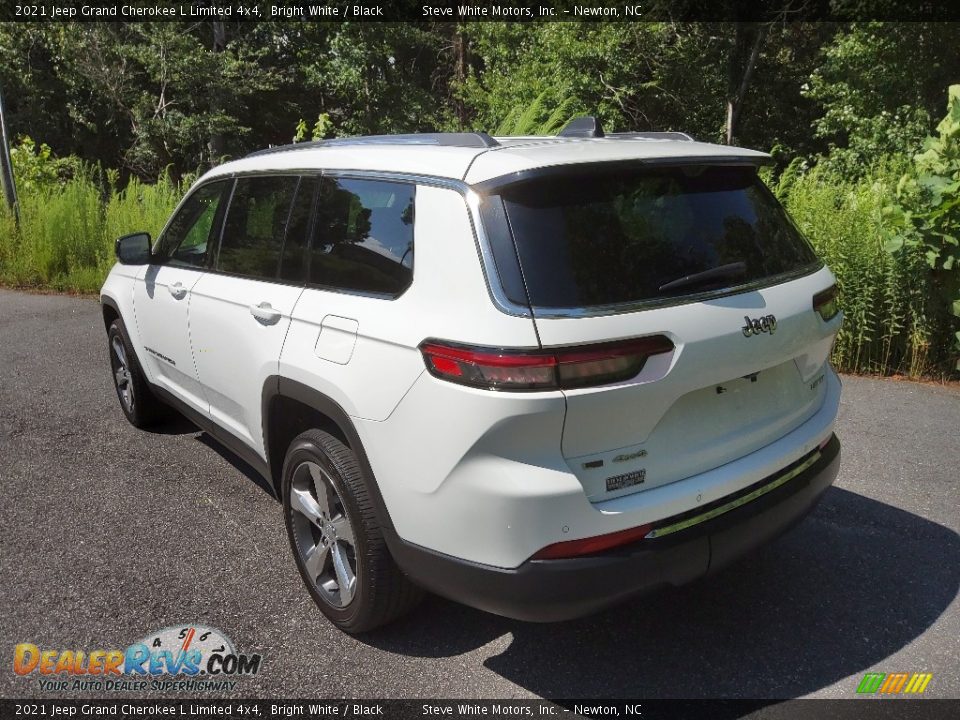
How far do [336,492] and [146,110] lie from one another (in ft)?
78.2

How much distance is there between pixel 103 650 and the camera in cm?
290

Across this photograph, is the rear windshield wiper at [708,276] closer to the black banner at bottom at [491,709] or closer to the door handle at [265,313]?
the black banner at bottom at [491,709]

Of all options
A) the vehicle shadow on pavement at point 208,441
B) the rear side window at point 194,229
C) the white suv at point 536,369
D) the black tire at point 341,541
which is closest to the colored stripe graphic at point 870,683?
the white suv at point 536,369

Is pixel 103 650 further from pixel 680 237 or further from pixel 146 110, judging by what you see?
pixel 146 110

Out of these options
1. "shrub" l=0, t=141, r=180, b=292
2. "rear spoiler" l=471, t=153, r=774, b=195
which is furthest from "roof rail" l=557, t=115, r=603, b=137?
"shrub" l=0, t=141, r=180, b=292

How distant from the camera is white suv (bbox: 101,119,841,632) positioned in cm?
221

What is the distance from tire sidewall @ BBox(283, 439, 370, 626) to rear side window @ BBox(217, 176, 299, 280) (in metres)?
0.80

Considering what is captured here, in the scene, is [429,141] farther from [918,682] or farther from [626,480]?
[918,682]

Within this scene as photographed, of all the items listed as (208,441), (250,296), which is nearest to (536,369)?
(250,296)

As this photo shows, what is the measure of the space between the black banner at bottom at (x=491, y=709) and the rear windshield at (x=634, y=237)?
136cm

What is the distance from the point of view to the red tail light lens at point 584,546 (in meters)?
2.24

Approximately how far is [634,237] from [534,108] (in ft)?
26.7

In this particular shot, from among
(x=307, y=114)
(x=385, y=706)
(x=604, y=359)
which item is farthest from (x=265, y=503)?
(x=307, y=114)

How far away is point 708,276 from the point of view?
2498 mm
